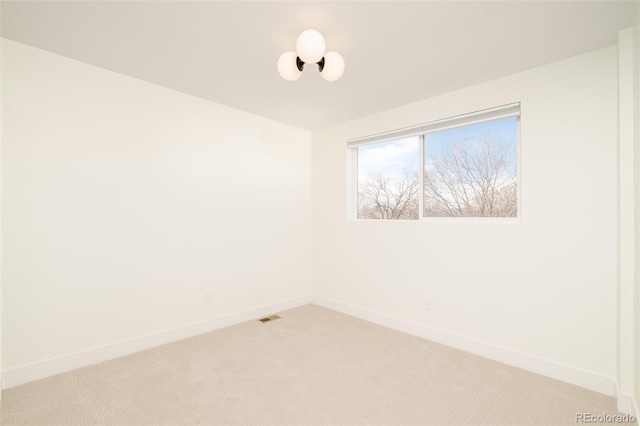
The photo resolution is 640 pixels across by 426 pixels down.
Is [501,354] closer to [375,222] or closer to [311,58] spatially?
[375,222]

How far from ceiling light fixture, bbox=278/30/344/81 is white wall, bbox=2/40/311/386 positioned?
1.47 m

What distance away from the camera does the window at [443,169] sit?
2.64 m

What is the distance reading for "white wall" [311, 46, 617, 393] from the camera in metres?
2.04

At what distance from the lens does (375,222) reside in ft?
11.1

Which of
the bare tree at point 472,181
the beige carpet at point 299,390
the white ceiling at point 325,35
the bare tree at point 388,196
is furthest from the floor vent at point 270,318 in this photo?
the white ceiling at point 325,35

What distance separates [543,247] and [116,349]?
3.57m

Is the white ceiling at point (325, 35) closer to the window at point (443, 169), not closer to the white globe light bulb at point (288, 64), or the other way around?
the white globe light bulb at point (288, 64)

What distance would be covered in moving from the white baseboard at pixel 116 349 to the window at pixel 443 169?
1.95 meters

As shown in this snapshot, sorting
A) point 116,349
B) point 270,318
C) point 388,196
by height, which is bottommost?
point 270,318

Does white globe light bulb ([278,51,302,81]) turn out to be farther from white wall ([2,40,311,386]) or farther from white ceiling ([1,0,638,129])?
white wall ([2,40,311,386])

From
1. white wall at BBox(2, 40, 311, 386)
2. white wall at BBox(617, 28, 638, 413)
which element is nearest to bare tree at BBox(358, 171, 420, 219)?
white wall at BBox(2, 40, 311, 386)

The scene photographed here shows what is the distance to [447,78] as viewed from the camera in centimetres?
253

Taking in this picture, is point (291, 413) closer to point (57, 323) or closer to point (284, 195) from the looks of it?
point (57, 323)

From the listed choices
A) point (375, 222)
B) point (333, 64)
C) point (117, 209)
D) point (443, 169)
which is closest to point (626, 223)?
point (443, 169)
